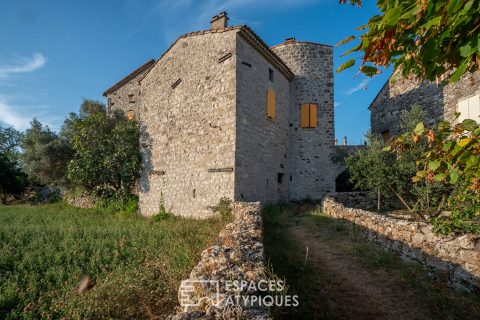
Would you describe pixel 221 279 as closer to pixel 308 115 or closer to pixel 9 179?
pixel 308 115

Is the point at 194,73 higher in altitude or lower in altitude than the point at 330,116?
higher

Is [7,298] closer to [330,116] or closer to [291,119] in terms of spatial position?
[291,119]

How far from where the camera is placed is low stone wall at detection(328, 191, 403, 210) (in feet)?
43.1

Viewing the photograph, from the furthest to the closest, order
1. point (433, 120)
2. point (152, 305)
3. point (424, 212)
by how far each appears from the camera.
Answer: point (433, 120), point (424, 212), point (152, 305)

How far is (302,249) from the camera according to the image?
6898 millimetres

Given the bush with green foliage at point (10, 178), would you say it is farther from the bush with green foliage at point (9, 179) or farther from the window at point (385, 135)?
the window at point (385, 135)

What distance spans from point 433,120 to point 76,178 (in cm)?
1964

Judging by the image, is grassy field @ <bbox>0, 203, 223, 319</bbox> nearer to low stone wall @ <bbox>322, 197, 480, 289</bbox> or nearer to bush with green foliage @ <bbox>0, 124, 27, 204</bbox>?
low stone wall @ <bbox>322, 197, 480, 289</bbox>

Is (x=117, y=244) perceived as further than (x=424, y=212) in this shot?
No

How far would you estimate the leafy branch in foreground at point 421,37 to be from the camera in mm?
1855

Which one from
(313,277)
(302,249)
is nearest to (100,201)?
(302,249)

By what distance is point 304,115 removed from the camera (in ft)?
51.2

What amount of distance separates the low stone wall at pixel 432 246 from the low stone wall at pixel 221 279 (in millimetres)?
3791

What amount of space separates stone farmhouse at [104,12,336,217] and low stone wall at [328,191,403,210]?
6.25 feet
